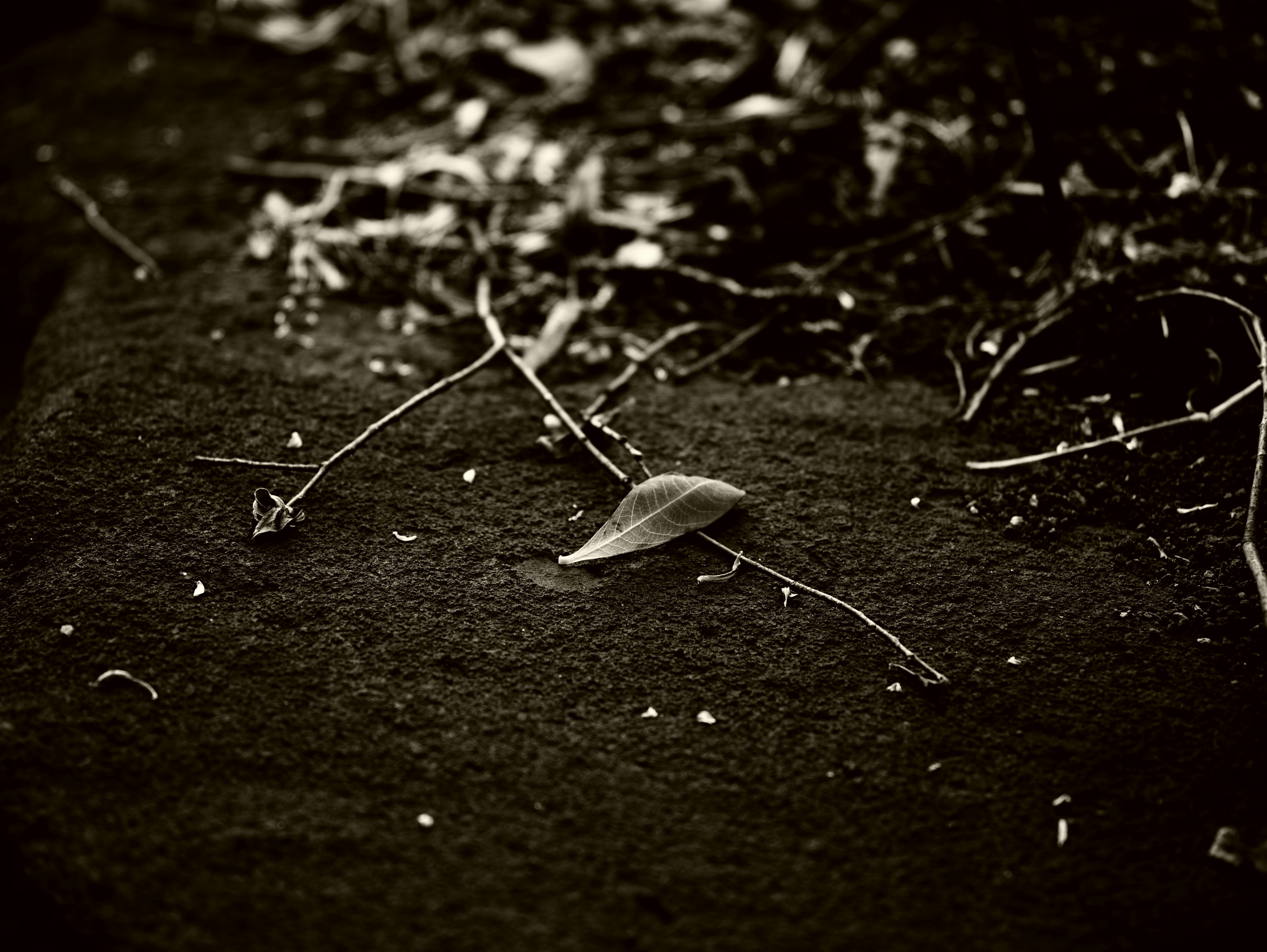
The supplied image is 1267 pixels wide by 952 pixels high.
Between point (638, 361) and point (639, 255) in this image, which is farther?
point (639, 255)

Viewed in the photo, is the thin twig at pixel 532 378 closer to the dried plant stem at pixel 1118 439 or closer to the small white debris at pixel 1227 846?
the dried plant stem at pixel 1118 439

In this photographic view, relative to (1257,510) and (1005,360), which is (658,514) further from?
(1257,510)

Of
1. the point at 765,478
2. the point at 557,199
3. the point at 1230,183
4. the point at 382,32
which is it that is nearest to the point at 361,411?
the point at 765,478

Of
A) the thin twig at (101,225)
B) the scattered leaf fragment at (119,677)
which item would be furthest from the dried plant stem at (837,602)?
the thin twig at (101,225)

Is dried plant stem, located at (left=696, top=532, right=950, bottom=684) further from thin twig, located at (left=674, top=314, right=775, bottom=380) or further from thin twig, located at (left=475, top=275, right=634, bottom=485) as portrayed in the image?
thin twig, located at (left=674, top=314, right=775, bottom=380)

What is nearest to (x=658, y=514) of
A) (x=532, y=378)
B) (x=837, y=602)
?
(x=837, y=602)

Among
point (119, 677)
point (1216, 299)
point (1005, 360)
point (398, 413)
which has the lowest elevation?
point (119, 677)
